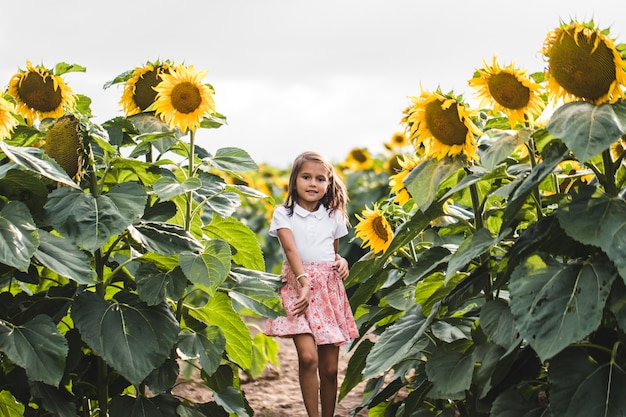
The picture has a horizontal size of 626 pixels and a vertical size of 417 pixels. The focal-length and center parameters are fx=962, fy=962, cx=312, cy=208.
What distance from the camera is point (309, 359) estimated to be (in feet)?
12.3

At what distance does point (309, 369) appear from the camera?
3.75m

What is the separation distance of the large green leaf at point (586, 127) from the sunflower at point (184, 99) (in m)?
1.34

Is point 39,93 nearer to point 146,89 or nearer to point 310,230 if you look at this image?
point 146,89

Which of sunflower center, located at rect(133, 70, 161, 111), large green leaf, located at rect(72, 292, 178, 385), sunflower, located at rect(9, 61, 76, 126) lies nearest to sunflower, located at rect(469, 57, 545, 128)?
A: large green leaf, located at rect(72, 292, 178, 385)

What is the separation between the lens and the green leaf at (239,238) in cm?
363

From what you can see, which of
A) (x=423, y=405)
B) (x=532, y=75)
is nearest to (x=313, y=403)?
(x=423, y=405)

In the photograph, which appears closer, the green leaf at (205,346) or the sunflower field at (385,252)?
the sunflower field at (385,252)

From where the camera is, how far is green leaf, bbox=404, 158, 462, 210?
2.86 m

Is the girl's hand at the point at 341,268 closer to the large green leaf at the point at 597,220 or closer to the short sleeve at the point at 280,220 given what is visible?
the short sleeve at the point at 280,220

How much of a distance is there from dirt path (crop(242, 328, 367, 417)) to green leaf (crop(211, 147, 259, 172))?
5.29 feet

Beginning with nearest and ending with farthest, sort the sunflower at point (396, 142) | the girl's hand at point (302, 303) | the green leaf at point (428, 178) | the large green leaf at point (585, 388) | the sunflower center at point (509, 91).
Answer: the large green leaf at point (585, 388) → the green leaf at point (428, 178) → the sunflower center at point (509, 91) → the girl's hand at point (302, 303) → the sunflower at point (396, 142)

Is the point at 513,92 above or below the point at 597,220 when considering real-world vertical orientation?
above

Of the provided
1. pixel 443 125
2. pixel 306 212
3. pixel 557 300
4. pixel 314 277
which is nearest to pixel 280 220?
pixel 306 212

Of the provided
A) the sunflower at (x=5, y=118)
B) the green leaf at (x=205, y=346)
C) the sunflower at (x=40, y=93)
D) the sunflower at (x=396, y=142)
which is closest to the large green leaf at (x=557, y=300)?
the green leaf at (x=205, y=346)
